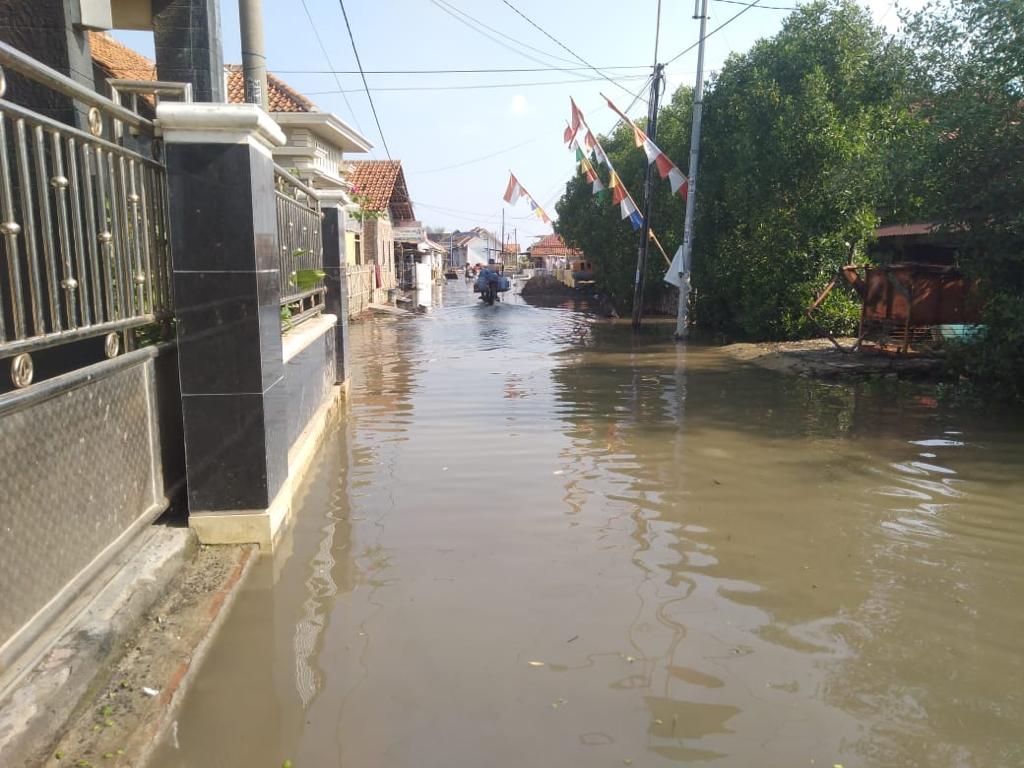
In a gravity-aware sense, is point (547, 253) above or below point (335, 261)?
→ above

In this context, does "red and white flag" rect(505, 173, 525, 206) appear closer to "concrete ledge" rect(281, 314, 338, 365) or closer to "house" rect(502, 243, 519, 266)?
"concrete ledge" rect(281, 314, 338, 365)

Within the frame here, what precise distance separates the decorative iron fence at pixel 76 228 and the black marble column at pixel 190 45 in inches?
159

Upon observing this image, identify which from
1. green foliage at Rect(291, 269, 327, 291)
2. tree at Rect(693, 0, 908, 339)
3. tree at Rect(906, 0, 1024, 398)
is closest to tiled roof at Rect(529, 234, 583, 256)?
tree at Rect(693, 0, 908, 339)

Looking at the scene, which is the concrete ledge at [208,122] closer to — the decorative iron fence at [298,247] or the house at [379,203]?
the decorative iron fence at [298,247]

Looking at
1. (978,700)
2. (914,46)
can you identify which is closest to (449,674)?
(978,700)

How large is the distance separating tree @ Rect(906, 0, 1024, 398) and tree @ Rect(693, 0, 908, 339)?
3.35m

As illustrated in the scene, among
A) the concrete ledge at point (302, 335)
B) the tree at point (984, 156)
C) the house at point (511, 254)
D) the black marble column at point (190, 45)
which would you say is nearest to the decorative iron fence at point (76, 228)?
the concrete ledge at point (302, 335)

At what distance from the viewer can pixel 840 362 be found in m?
12.5

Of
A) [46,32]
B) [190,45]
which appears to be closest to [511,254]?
[190,45]

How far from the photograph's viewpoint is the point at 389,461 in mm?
6719

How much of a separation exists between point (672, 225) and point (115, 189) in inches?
815

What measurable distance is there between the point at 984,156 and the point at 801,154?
609 centimetres

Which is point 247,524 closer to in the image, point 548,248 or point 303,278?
point 303,278

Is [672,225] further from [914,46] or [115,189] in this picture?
[115,189]
